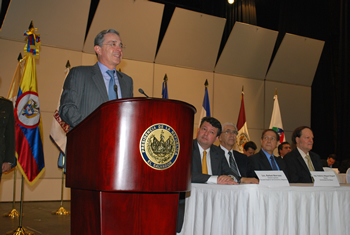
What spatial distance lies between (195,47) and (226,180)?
5663mm

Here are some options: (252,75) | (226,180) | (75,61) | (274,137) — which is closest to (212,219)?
(226,180)

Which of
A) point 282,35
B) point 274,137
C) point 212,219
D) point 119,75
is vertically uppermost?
point 282,35

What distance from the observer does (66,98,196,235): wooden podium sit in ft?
4.15

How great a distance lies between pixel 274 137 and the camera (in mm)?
3705

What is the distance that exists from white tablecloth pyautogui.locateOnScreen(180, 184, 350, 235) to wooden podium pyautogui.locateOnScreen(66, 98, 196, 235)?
987 millimetres

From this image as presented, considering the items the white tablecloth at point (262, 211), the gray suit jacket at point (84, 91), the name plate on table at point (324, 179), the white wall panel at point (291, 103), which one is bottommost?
Answer: the white tablecloth at point (262, 211)

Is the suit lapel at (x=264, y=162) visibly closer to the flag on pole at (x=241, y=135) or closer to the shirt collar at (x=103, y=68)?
the shirt collar at (x=103, y=68)

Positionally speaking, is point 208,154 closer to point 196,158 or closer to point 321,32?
point 196,158

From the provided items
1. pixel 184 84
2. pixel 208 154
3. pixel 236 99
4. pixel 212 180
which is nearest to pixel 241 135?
pixel 236 99

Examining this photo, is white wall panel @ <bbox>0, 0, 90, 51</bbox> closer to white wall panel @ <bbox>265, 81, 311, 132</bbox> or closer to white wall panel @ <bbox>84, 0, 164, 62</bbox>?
white wall panel @ <bbox>84, 0, 164, 62</bbox>

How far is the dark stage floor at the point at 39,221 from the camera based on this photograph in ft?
12.7

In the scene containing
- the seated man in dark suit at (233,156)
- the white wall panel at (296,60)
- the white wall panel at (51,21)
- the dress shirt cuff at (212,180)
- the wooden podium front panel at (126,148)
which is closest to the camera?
the wooden podium front panel at (126,148)

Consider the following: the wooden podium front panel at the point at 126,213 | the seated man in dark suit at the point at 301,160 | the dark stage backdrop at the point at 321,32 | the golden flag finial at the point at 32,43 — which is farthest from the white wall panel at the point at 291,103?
the wooden podium front panel at the point at 126,213

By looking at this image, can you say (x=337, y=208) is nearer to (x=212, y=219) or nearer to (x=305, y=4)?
(x=212, y=219)
